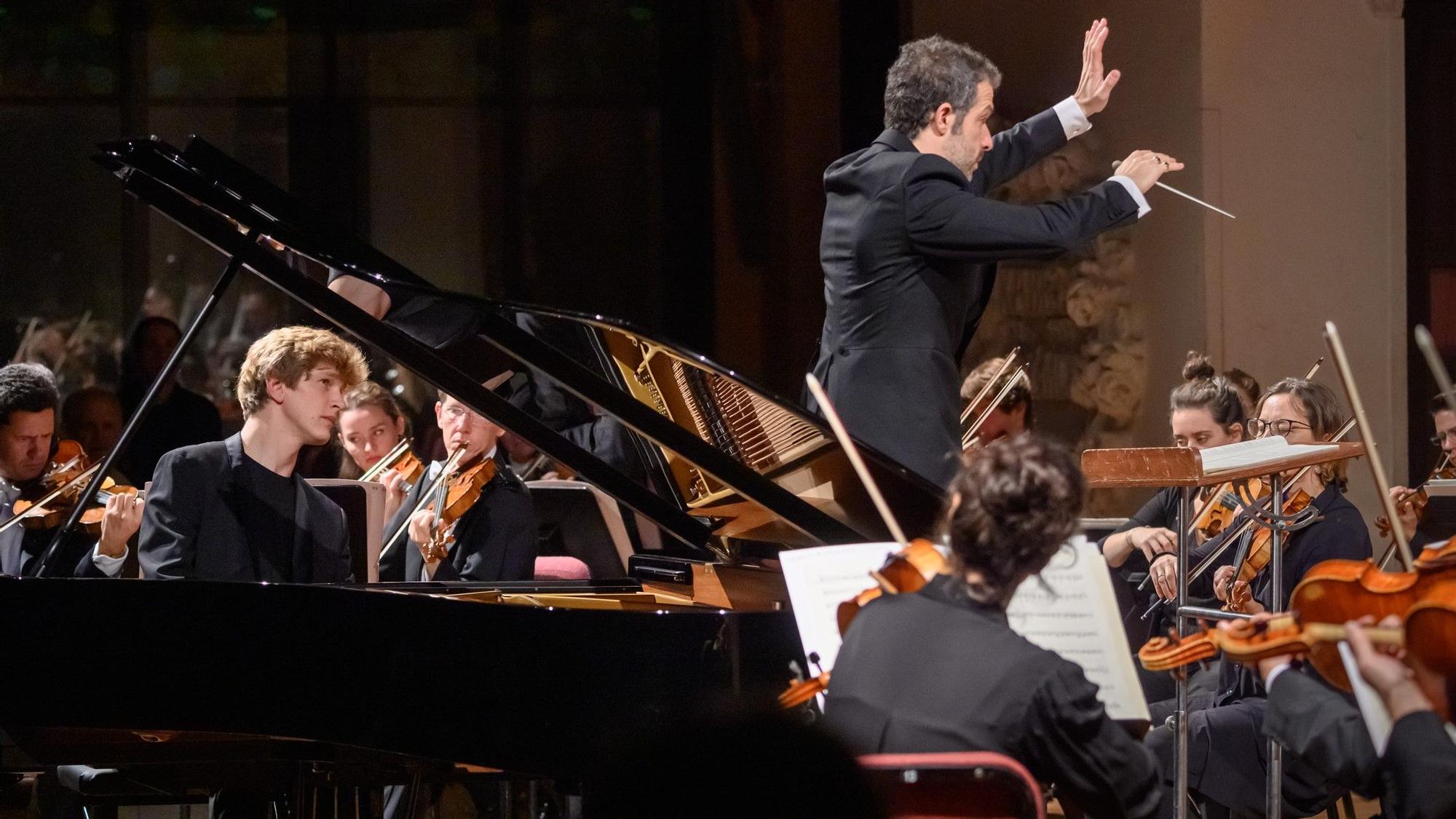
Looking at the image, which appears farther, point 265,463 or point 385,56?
point 385,56

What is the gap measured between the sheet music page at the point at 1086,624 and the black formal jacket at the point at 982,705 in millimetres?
134

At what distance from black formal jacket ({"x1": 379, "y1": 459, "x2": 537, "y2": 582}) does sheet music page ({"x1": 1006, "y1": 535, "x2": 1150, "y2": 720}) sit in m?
1.88

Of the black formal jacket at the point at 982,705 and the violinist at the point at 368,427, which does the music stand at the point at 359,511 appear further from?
the black formal jacket at the point at 982,705

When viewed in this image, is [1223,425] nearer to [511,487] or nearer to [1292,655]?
[511,487]

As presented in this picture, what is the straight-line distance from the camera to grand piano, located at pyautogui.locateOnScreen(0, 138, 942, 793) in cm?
250

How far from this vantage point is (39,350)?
7.13 meters

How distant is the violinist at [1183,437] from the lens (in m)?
3.94

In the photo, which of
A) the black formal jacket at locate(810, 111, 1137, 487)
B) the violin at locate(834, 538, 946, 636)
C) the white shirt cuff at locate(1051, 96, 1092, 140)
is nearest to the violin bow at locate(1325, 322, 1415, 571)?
the violin at locate(834, 538, 946, 636)

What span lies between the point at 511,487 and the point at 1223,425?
176 centimetres

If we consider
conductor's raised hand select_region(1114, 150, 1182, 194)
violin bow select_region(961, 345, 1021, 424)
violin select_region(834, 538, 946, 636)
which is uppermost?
conductor's raised hand select_region(1114, 150, 1182, 194)

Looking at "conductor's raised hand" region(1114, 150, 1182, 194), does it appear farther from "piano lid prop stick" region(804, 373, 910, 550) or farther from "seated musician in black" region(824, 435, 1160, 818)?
"seated musician in black" region(824, 435, 1160, 818)

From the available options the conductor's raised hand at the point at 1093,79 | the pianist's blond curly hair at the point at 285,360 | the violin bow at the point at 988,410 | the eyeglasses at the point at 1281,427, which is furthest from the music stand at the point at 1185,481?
the pianist's blond curly hair at the point at 285,360

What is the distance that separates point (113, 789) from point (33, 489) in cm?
85

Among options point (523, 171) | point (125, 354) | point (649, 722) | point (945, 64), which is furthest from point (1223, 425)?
point (125, 354)
